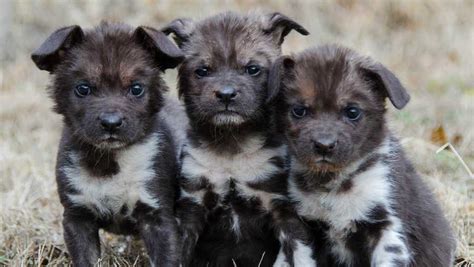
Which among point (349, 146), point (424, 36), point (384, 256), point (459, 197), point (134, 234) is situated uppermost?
point (349, 146)

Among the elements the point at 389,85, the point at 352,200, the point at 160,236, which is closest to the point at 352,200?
the point at 352,200

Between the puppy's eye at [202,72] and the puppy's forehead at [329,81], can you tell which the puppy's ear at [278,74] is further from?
the puppy's eye at [202,72]

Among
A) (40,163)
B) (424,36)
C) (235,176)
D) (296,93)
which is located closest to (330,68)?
(296,93)

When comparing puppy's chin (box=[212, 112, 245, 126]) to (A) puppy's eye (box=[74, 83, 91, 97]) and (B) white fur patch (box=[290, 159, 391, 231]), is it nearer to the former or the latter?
(B) white fur patch (box=[290, 159, 391, 231])

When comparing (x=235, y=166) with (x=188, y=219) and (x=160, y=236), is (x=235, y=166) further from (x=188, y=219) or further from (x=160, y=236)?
(x=160, y=236)

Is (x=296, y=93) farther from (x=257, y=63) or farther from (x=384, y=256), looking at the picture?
(x=384, y=256)

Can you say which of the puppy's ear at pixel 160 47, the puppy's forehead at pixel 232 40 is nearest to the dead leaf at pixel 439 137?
the puppy's forehead at pixel 232 40
